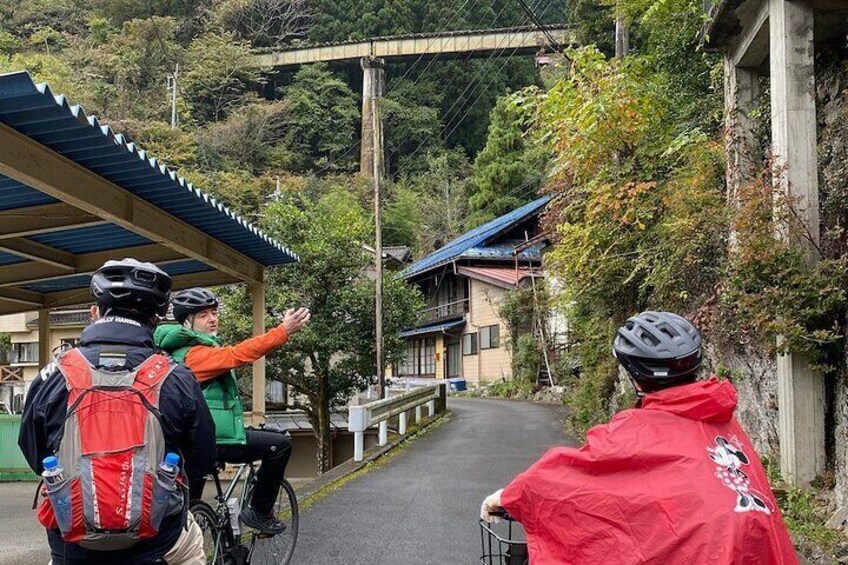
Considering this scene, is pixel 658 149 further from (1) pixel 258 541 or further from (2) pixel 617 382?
(1) pixel 258 541

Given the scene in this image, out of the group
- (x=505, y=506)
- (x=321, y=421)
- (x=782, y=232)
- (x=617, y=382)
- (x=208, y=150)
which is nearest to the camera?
(x=505, y=506)

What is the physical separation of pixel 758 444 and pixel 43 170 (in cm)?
687

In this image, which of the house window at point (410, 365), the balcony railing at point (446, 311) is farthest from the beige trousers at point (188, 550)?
the house window at point (410, 365)

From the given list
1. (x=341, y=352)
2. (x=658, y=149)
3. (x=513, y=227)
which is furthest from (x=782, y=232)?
(x=513, y=227)

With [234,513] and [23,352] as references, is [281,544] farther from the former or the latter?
[23,352]

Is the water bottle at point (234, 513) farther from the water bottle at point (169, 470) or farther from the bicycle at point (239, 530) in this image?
the water bottle at point (169, 470)

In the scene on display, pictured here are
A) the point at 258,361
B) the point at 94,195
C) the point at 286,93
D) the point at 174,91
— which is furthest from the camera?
the point at 286,93

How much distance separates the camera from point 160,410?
2.66m

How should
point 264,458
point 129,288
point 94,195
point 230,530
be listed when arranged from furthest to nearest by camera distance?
point 94,195 < point 264,458 < point 230,530 < point 129,288

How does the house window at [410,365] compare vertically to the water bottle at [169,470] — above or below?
→ below

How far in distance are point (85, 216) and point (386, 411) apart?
25.0 feet

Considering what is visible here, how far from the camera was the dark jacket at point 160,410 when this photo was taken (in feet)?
8.59

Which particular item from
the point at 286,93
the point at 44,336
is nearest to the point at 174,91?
the point at 286,93

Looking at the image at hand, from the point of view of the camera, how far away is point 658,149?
11.1 meters
